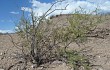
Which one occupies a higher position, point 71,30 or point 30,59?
point 71,30

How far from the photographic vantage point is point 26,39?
9656 mm

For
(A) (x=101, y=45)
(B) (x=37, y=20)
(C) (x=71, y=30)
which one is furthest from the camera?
(A) (x=101, y=45)

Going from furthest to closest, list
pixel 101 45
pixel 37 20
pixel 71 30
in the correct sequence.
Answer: pixel 101 45 < pixel 71 30 < pixel 37 20

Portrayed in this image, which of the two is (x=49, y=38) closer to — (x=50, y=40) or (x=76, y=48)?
(x=50, y=40)

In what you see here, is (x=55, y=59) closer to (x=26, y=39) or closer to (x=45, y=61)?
(x=45, y=61)

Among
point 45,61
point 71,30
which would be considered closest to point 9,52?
point 45,61

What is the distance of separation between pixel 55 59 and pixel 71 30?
1.25 metres

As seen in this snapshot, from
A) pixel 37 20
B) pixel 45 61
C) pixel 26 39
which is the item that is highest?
pixel 37 20

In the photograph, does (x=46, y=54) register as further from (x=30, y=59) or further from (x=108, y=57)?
(x=108, y=57)

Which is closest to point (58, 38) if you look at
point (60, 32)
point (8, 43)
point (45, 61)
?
point (60, 32)

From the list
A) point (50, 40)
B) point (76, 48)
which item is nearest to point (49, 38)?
point (50, 40)

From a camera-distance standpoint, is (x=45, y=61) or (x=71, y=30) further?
(x=71, y=30)

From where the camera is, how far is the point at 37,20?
9.15 metres

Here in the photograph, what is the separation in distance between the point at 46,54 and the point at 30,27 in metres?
1.08
